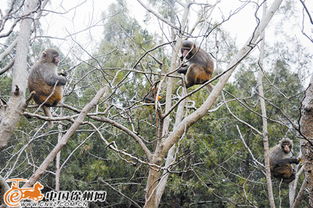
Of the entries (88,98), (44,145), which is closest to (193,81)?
(88,98)

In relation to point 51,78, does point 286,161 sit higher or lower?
lower

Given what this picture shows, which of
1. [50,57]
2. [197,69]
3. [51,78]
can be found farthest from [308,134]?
[50,57]

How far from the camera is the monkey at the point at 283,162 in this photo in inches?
289

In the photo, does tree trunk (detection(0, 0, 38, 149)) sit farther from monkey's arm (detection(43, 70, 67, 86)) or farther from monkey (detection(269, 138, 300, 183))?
monkey (detection(269, 138, 300, 183))

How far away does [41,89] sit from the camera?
210 inches

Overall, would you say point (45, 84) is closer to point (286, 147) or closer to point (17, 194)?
point (17, 194)

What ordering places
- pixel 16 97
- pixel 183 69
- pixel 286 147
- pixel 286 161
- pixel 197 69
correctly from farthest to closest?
pixel 286 147 → pixel 286 161 → pixel 197 69 → pixel 183 69 → pixel 16 97

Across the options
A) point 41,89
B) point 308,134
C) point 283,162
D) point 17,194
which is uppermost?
point 41,89

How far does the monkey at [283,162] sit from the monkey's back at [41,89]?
5064 millimetres

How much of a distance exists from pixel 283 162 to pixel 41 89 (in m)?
5.43

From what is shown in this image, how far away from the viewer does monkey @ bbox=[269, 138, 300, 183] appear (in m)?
7.35

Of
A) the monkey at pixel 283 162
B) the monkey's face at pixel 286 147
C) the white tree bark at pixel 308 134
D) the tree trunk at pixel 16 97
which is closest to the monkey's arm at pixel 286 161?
the monkey at pixel 283 162

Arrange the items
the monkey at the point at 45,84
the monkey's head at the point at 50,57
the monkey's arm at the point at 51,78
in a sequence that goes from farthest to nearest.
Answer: the monkey's head at the point at 50,57 < the monkey's arm at the point at 51,78 < the monkey at the point at 45,84

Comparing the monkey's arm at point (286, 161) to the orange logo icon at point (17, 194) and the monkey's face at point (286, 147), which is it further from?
the orange logo icon at point (17, 194)
